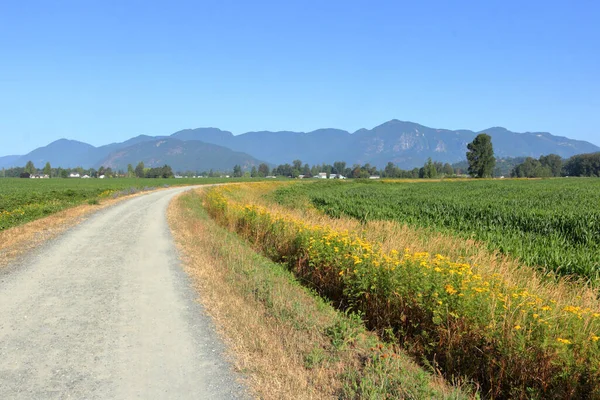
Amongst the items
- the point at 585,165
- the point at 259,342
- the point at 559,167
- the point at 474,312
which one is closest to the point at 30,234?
the point at 259,342

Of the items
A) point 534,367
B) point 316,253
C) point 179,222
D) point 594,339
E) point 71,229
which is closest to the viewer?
point 594,339

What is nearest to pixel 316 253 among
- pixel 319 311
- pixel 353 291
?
pixel 353 291

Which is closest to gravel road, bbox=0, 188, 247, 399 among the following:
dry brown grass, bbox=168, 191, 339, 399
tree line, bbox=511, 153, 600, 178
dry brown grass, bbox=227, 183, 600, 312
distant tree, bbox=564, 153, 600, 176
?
dry brown grass, bbox=168, 191, 339, 399

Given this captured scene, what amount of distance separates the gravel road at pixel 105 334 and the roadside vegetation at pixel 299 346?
0.35 meters

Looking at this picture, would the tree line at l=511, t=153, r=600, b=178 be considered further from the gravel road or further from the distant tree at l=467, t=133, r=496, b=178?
the gravel road

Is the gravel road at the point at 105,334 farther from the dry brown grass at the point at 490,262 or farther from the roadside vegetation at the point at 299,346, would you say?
the dry brown grass at the point at 490,262

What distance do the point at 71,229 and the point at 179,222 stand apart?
423cm

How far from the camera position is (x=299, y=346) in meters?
5.50

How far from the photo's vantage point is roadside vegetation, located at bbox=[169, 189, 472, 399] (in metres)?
4.46

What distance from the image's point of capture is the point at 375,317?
7.50 meters

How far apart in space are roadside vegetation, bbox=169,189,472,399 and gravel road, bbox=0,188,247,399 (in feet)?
1.16

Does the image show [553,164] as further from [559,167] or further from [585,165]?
[585,165]

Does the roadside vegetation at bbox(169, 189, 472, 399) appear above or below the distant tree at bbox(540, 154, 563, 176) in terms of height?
below

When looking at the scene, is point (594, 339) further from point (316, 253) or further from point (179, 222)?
point (179, 222)
